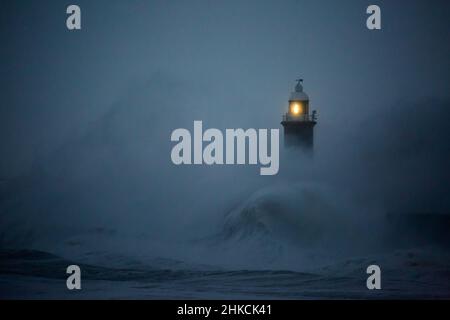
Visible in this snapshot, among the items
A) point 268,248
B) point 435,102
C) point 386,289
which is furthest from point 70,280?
point 435,102

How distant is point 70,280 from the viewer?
716cm

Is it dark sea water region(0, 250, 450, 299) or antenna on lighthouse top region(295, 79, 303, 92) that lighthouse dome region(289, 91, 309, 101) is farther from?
dark sea water region(0, 250, 450, 299)

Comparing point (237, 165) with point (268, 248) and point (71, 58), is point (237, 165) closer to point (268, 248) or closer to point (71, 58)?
point (268, 248)

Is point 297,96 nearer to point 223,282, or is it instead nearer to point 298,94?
point 298,94

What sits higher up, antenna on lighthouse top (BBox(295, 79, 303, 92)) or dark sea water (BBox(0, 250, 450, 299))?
antenna on lighthouse top (BBox(295, 79, 303, 92))

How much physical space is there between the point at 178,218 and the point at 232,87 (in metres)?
1.22

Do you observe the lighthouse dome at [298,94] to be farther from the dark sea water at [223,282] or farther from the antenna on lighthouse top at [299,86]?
the dark sea water at [223,282]

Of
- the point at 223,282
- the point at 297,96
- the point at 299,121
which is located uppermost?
the point at 297,96

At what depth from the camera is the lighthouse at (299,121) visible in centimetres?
716

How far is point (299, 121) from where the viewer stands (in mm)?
7180

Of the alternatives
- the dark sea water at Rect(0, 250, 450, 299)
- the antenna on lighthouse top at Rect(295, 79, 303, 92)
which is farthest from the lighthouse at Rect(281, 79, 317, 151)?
the dark sea water at Rect(0, 250, 450, 299)

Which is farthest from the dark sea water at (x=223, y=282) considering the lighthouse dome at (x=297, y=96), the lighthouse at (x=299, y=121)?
the lighthouse dome at (x=297, y=96)

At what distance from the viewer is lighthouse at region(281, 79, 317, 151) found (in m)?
7.16

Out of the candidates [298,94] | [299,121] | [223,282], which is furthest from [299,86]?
[223,282]
